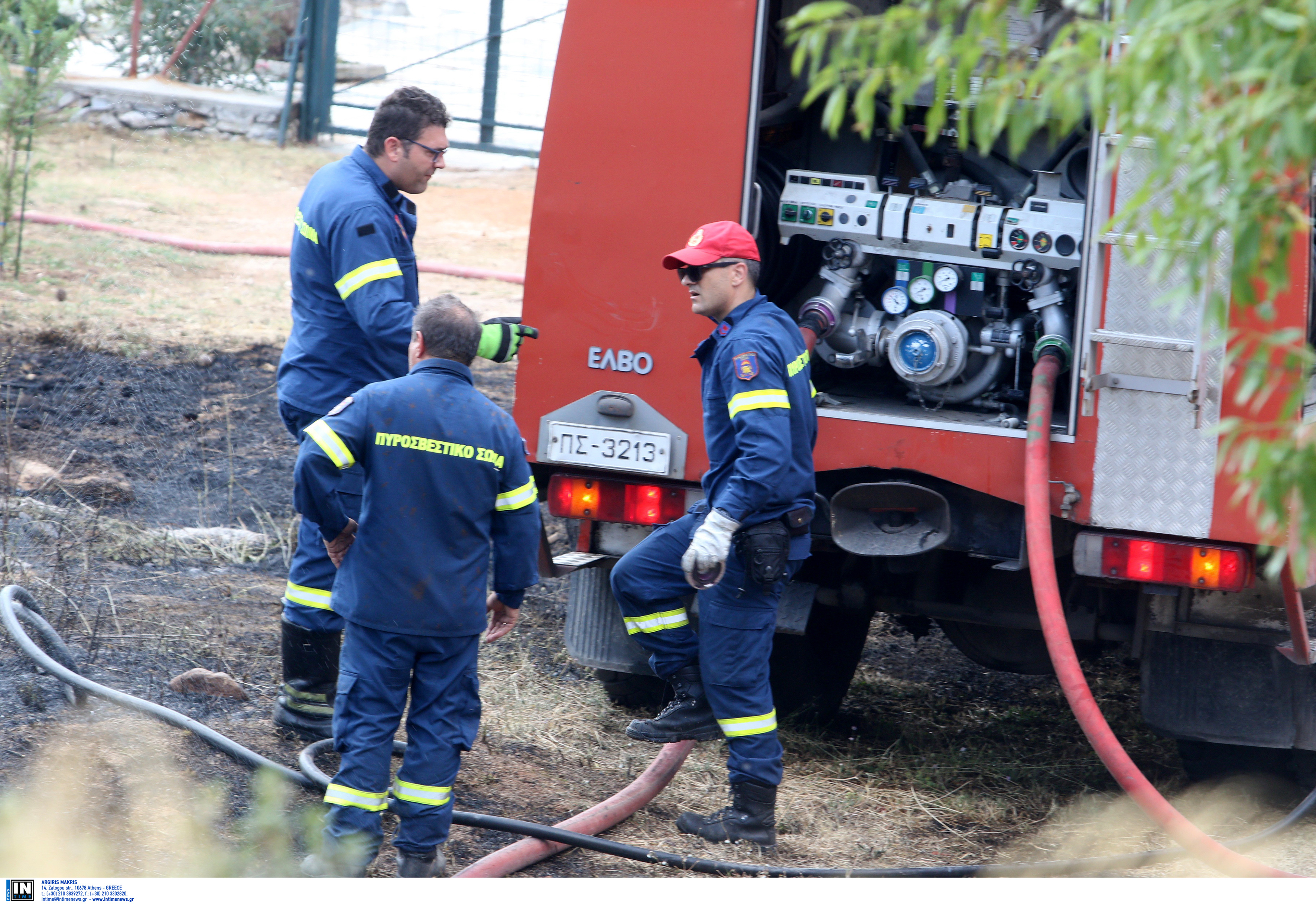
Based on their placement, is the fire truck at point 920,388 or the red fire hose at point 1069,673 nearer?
the red fire hose at point 1069,673

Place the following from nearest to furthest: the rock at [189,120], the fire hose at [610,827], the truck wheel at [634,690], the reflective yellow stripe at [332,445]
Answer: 1. the reflective yellow stripe at [332,445]
2. the fire hose at [610,827]
3. the truck wheel at [634,690]
4. the rock at [189,120]

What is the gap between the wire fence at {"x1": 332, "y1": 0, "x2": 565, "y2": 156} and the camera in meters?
14.6

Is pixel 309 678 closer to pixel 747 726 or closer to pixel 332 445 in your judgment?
pixel 332 445

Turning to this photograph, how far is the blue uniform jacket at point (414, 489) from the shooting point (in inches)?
130

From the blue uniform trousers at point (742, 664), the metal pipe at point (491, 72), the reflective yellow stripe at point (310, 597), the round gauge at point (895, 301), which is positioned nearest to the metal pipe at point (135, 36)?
the metal pipe at point (491, 72)

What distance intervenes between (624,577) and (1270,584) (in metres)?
1.88

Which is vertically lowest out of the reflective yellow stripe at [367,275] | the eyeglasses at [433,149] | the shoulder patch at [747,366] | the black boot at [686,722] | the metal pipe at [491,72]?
the black boot at [686,722]

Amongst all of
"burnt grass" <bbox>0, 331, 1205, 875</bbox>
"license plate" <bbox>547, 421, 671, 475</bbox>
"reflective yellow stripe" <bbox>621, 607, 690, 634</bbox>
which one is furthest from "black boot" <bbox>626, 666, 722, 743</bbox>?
"license plate" <bbox>547, 421, 671, 475</bbox>

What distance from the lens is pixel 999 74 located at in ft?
6.13

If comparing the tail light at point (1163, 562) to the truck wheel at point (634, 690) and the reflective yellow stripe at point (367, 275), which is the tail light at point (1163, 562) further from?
the reflective yellow stripe at point (367, 275)

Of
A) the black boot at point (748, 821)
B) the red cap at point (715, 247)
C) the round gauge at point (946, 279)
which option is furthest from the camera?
the round gauge at point (946, 279)

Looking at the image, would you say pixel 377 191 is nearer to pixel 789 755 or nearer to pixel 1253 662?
pixel 789 755

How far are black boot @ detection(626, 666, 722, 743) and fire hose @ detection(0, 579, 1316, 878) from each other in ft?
0.20

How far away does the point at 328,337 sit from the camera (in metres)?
4.08
